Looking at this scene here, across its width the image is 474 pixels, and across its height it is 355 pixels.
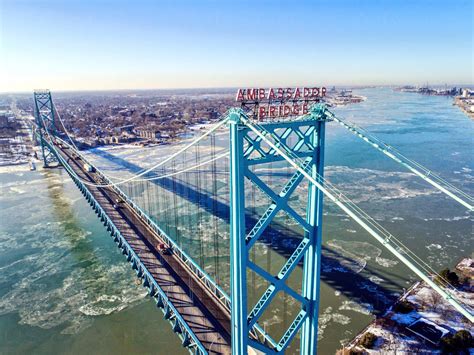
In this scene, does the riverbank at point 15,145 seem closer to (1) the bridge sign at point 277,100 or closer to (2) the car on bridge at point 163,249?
(2) the car on bridge at point 163,249

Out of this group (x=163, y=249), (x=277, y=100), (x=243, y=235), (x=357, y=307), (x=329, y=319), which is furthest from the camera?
(x=163, y=249)

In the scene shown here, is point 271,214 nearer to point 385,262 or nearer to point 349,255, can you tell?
point 349,255

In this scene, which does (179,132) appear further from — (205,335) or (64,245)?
(205,335)

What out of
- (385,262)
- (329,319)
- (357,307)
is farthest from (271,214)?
(385,262)

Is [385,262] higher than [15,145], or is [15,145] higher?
[15,145]

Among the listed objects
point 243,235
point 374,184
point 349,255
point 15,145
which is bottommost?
point 349,255

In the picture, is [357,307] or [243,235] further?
[357,307]

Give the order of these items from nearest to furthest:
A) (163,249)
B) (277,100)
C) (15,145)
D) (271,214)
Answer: (271,214)
(277,100)
(163,249)
(15,145)

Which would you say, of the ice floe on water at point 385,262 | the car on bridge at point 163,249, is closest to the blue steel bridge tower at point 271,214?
the car on bridge at point 163,249

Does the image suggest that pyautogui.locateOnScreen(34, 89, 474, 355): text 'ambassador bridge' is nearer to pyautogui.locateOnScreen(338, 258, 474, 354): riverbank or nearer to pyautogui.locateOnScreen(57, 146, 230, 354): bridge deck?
pyautogui.locateOnScreen(57, 146, 230, 354): bridge deck
